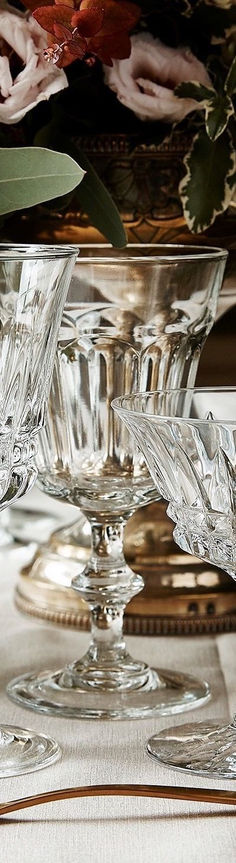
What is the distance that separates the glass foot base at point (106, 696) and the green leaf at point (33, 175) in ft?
0.82

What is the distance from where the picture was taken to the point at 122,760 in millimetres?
633

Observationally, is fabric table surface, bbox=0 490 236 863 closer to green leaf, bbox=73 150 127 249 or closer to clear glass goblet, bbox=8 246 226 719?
clear glass goblet, bbox=8 246 226 719

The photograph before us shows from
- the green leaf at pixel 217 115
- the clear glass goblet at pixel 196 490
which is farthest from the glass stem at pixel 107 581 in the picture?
the green leaf at pixel 217 115

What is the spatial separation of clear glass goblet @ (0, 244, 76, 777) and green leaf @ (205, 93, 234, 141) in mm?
173

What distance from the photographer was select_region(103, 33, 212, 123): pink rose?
0.77 m

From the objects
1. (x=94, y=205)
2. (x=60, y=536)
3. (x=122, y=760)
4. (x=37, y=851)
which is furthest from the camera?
(x=60, y=536)

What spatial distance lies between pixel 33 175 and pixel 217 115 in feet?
0.53

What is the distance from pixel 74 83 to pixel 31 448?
25 centimetres

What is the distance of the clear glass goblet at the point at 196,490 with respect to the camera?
0.57 metres

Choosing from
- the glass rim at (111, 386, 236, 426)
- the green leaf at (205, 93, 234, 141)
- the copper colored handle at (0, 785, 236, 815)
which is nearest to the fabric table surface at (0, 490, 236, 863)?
the copper colored handle at (0, 785, 236, 815)

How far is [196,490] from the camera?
0.59m

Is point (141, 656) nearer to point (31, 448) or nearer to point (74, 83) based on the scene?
point (31, 448)

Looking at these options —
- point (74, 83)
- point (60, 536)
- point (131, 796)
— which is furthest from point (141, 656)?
point (74, 83)

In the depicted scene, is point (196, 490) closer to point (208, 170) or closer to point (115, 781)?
point (115, 781)
